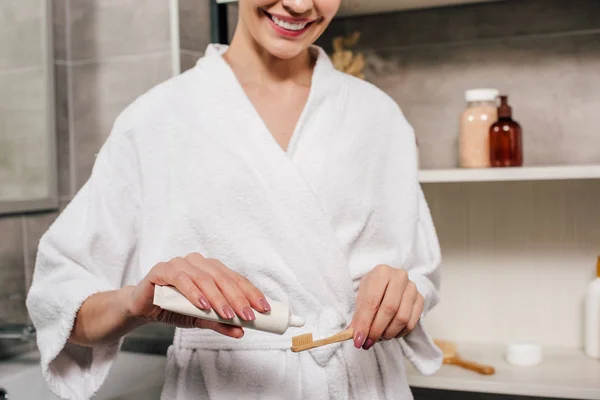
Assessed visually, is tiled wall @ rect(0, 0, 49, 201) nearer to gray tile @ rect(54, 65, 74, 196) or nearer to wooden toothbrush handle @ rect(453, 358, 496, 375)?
gray tile @ rect(54, 65, 74, 196)

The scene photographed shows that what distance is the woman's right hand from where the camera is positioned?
0.76 metres

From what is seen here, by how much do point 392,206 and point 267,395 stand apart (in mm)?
361

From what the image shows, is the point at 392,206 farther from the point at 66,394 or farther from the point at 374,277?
the point at 66,394

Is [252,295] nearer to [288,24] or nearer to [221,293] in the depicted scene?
[221,293]

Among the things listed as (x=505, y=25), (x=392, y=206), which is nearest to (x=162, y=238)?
(x=392, y=206)

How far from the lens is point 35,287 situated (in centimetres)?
101

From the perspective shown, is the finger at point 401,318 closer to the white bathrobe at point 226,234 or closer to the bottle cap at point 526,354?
the white bathrobe at point 226,234

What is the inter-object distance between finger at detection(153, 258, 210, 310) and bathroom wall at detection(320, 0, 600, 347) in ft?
3.44

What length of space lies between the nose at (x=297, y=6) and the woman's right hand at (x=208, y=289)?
0.38 metres

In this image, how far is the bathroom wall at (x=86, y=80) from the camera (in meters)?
1.51

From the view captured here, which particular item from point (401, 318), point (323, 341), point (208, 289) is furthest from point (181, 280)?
point (401, 318)

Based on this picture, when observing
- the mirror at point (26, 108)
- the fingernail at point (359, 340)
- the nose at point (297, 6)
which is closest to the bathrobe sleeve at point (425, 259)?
the fingernail at point (359, 340)

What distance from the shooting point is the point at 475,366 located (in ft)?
4.91

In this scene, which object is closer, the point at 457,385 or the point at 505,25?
the point at 457,385
